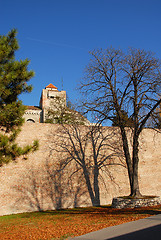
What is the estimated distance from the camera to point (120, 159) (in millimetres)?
15602

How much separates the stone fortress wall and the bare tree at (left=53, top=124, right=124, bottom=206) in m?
0.44

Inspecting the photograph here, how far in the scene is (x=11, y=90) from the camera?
28.4 ft

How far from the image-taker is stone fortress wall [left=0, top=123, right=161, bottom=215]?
39.7ft

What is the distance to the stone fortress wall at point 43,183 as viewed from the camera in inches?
476

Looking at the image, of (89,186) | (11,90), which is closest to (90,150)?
(89,186)

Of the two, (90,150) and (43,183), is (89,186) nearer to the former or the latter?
(90,150)

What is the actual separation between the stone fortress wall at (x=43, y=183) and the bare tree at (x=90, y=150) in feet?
1.44

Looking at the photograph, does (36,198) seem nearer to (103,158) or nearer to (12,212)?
(12,212)

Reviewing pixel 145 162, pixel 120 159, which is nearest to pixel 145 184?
pixel 145 162

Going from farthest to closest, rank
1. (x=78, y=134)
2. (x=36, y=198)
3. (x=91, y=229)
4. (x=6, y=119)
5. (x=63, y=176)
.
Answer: (x=78, y=134) → (x=63, y=176) → (x=36, y=198) → (x=6, y=119) → (x=91, y=229)

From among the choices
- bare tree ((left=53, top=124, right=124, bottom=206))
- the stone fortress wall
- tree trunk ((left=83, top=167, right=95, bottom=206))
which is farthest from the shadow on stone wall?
bare tree ((left=53, top=124, right=124, bottom=206))

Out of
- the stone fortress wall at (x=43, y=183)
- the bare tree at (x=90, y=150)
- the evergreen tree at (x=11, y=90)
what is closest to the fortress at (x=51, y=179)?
the stone fortress wall at (x=43, y=183)

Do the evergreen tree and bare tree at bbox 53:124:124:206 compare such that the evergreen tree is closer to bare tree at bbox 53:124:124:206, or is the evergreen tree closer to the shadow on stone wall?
the shadow on stone wall

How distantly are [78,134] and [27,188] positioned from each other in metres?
4.45
